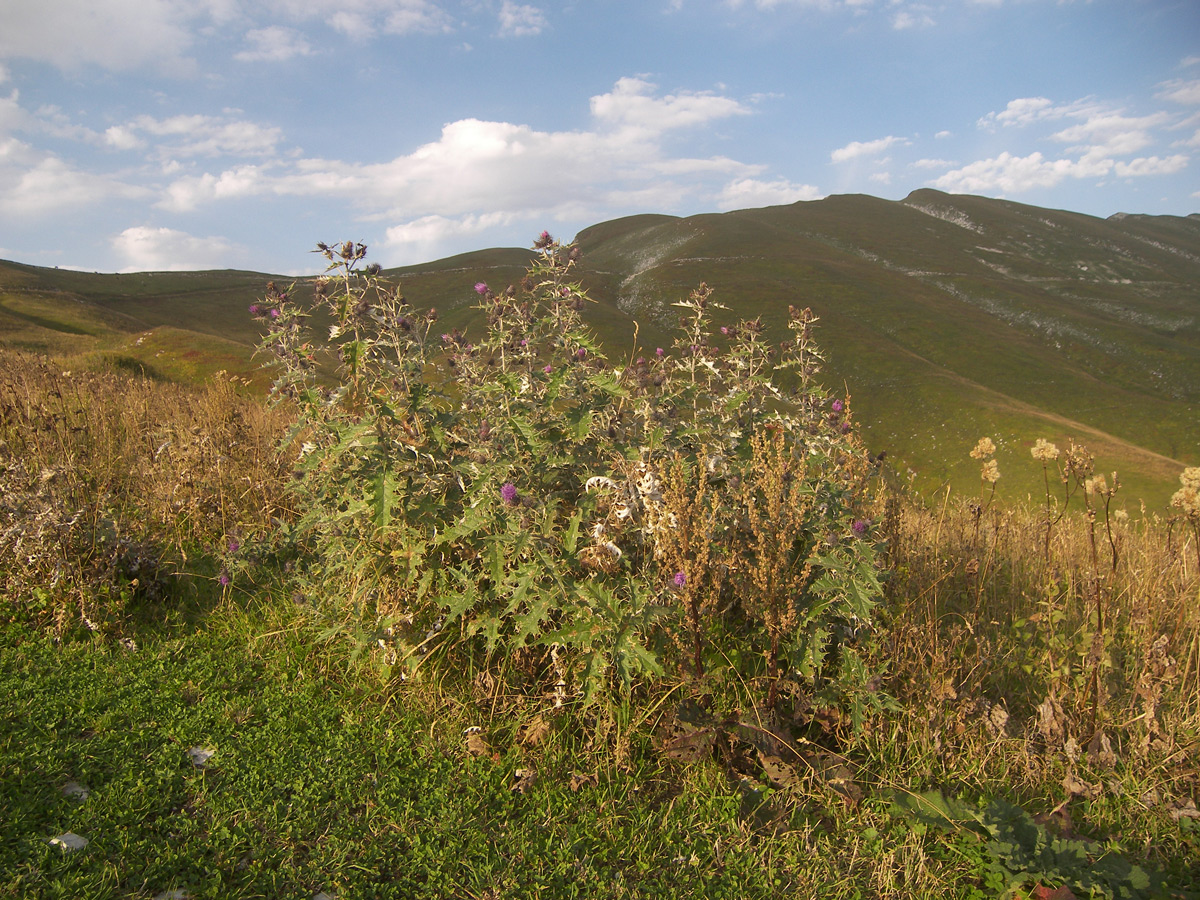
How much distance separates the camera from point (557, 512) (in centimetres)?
354

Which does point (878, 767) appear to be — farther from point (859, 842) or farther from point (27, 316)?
point (27, 316)

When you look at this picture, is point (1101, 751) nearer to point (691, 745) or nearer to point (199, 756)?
point (691, 745)

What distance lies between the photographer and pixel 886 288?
5103 cm

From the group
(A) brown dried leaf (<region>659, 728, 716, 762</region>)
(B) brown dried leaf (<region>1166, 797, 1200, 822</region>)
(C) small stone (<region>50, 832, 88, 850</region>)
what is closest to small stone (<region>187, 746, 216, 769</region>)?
(C) small stone (<region>50, 832, 88, 850</region>)

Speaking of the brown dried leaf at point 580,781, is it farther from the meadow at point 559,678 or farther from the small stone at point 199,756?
the small stone at point 199,756

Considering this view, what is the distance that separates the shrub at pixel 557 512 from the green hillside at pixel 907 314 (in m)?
0.82

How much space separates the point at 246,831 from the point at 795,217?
315 feet

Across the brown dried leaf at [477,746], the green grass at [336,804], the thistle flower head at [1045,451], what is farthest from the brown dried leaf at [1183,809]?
the brown dried leaf at [477,746]

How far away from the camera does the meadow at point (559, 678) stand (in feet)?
8.59

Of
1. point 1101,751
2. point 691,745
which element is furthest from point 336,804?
point 1101,751

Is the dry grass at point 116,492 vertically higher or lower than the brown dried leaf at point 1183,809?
higher

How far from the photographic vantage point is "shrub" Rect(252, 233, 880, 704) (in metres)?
3.17

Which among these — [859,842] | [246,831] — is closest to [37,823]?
[246,831]

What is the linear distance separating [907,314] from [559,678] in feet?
158
